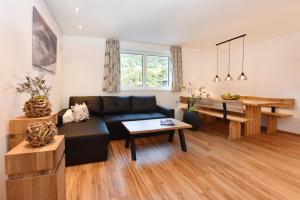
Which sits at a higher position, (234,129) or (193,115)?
(193,115)

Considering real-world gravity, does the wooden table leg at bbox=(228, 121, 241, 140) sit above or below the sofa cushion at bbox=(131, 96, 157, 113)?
below

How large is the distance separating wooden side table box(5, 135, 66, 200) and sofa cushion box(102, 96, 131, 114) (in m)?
2.78

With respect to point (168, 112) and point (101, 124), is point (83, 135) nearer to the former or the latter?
point (101, 124)

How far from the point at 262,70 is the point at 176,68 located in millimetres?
2275

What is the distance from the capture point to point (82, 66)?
405 centimetres

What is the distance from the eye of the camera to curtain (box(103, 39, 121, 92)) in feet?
13.5

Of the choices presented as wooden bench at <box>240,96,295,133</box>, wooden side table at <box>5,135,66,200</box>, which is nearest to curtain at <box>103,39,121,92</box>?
wooden side table at <box>5,135,66,200</box>

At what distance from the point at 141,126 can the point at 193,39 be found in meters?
2.75

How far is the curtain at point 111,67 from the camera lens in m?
4.12

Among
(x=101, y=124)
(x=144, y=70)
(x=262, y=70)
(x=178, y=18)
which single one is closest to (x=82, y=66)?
(x=144, y=70)

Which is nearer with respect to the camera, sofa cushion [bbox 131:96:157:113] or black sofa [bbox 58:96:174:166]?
black sofa [bbox 58:96:174:166]

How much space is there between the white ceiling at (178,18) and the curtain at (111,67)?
0.79ft

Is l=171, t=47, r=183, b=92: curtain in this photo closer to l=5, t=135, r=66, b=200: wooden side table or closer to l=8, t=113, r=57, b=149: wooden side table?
l=8, t=113, r=57, b=149: wooden side table

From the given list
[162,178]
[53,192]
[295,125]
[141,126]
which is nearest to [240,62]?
[295,125]
